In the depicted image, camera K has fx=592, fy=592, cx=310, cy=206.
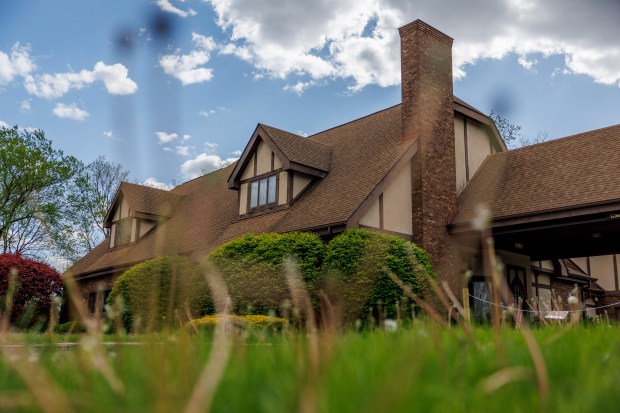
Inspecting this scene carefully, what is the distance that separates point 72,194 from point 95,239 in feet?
13.4

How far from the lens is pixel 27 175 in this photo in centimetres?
3234

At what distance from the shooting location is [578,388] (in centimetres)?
232

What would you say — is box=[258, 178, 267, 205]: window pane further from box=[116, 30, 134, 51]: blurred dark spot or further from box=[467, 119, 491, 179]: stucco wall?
box=[116, 30, 134, 51]: blurred dark spot

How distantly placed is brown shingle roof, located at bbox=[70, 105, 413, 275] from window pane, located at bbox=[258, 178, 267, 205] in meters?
0.55

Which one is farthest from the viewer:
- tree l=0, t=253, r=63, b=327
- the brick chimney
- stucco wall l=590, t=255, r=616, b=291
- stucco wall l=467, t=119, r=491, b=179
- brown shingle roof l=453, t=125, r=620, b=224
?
stucco wall l=590, t=255, r=616, b=291

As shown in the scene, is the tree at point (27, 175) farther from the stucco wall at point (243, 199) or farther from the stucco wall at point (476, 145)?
the stucco wall at point (476, 145)

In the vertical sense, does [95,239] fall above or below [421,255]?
above

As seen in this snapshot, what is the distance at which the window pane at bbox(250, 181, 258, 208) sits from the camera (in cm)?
1956

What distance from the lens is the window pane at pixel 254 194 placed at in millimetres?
19562

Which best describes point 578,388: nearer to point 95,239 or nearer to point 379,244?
point 379,244

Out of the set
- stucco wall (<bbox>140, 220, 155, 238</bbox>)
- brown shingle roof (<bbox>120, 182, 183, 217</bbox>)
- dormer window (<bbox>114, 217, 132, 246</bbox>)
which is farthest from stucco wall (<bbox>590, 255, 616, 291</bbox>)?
dormer window (<bbox>114, 217, 132, 246</bbox>)

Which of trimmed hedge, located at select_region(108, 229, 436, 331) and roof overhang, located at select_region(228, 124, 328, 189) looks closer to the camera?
trimmed hedge, located at select_region(108, 229, 436, 331)

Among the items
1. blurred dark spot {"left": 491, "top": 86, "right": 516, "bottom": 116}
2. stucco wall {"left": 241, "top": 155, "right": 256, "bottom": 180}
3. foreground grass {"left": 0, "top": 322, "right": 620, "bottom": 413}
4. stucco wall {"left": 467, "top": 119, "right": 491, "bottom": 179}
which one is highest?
stucco wall {"left": 467, "top": 119, "right": 491, "bottom": 179}

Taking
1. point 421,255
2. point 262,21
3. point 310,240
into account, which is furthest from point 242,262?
point 262,21
